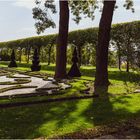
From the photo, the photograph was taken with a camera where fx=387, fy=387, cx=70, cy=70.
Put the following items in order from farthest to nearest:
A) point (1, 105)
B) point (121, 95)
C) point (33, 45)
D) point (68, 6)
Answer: point (33, 45) → point (68, 6) → point (121, 95) → point (1, 105)

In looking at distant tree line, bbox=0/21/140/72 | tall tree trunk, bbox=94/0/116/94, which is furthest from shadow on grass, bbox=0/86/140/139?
tall tree trunk, bbox=94/0/116/94

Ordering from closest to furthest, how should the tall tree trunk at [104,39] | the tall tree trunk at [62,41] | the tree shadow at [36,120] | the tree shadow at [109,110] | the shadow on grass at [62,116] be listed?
1. the tree shadow at [36,120]
2. the shadow on grass at [62,116]
3. the tree shadow at [109,110]
4. the tall tree trunk at [104,39]
5. the tall tree trunk at [62,41]

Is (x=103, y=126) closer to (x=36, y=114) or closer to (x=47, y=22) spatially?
(x=36, y=114)

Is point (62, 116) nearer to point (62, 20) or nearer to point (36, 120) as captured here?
point (36, 120)

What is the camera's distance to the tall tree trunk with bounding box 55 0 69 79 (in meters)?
25.0

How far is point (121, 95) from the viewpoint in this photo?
54.4 ft

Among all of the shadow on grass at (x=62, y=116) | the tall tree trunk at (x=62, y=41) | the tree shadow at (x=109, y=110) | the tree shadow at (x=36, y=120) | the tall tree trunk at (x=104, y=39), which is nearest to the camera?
the tree shadow at (x=36, y=120)

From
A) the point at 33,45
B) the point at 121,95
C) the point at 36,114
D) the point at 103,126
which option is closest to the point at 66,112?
the point at 36,114

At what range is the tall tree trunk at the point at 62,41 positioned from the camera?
81.9ft

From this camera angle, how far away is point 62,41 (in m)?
25.2

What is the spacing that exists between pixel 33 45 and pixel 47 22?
25.9 m

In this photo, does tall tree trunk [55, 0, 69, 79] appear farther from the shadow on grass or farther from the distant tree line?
the shadow on grass

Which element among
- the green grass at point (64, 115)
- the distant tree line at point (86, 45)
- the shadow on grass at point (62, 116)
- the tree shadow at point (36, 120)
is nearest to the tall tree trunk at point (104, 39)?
the distant tree line at point (86, 45)

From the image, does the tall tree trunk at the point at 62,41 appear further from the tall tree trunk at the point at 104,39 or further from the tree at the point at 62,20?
the tall tree trunk at the point at 104,39
